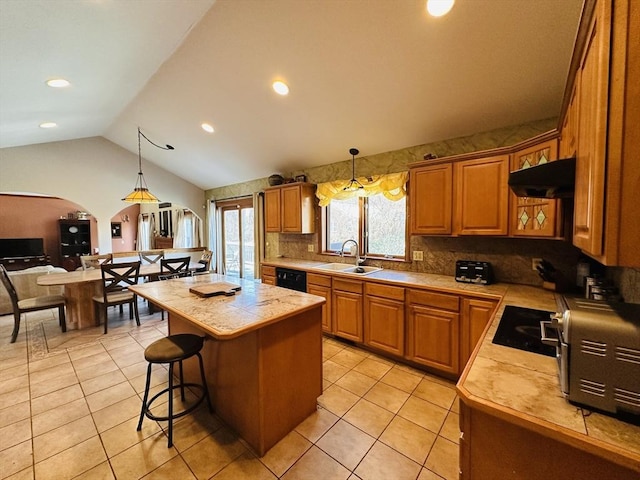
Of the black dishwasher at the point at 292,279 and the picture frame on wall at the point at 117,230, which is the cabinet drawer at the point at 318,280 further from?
the picture frame on wall at the point at 117,230

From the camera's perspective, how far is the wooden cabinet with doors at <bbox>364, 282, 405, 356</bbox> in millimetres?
2744

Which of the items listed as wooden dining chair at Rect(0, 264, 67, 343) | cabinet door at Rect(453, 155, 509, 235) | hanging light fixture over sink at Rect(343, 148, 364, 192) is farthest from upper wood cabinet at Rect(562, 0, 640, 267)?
wooden dining chair at Rect(0, 264, 67, 343)

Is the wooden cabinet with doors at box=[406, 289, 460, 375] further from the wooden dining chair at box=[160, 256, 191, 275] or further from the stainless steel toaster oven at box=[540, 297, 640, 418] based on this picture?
the wooden dining chair at box=[160, 256, 191, 275]

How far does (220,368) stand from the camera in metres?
2.06

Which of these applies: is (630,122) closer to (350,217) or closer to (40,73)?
(350,217)

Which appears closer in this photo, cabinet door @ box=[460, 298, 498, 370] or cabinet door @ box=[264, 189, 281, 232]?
cabinet door @ box=[460, 298, 498, 370]

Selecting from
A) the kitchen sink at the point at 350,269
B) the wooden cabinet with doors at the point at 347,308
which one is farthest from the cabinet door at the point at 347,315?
the kitchen sink at the point at 350,269

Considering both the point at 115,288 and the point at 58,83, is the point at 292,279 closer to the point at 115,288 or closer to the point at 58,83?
the point at 115,288

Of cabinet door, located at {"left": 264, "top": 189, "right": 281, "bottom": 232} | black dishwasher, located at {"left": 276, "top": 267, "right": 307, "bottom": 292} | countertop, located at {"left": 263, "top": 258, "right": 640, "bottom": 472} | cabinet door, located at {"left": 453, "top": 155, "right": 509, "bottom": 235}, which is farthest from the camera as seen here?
cabinet door, located at {"left": 264, "top": 189, "right": 281, "bottom": 232}

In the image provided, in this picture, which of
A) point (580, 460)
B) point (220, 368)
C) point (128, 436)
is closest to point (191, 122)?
point (220, 368)

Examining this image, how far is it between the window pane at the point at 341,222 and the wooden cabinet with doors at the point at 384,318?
108 cm

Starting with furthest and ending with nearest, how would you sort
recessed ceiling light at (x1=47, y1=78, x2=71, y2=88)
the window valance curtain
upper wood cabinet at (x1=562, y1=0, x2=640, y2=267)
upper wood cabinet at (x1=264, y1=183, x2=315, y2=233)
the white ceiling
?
upper wood cabinet at (x1=264, y1=183, x2=315, y2=233)
the window valance curtain
recessed ceiling light at (x1=47, y1=78, x2=71, y2=88)
the white ceiling
upper wood cabinet at (x1=562, y1=0, x2=640, y2=267)

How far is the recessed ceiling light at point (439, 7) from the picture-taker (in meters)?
1.69

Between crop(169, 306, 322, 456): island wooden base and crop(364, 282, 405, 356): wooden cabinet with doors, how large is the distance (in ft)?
3.23
